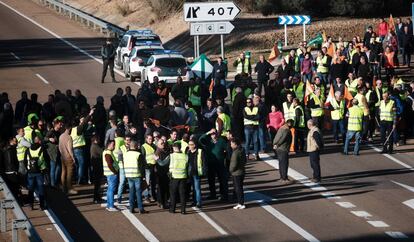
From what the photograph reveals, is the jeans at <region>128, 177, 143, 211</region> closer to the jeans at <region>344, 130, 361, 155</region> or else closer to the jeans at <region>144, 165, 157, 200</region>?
the jeans at <region>144, 165, 157, 200</region>

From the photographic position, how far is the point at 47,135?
83.1ft

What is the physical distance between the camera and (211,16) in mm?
35406

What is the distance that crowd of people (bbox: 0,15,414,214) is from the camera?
23.5 metres

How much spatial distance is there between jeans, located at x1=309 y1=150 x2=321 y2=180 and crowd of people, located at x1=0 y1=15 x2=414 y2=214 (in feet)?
0.09

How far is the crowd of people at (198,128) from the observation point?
23.5 metres

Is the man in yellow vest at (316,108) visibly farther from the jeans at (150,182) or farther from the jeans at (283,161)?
the jeans at (150,182)

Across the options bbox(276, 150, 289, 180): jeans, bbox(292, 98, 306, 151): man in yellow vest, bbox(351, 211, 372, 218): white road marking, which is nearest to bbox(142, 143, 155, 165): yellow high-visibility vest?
bbox(276, 150, 289, 180): jeans

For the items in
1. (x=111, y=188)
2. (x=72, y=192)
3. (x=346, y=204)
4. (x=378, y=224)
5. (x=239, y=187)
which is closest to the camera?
(x=378, y=224)

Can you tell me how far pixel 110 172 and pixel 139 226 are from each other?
5.85 ft

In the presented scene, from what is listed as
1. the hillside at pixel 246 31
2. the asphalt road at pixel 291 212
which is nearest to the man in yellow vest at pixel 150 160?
the asphalt road at pixel 291 212

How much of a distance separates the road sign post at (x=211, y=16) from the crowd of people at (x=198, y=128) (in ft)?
3.42

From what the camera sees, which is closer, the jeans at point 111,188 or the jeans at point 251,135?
the jeans at point 111,188

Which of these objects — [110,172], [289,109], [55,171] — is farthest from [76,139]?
[289,109]

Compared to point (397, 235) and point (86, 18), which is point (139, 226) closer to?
point (397, 235)
